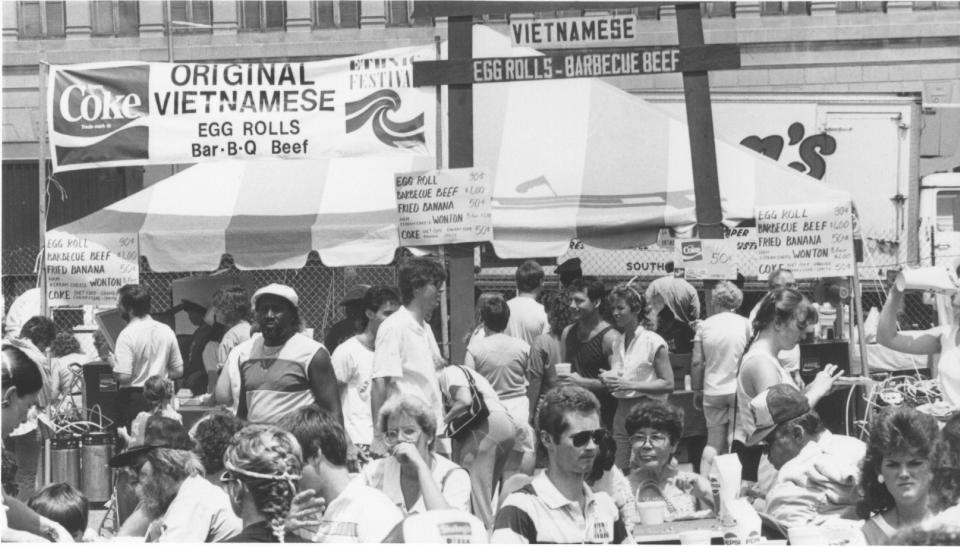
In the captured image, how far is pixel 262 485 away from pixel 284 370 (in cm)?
347

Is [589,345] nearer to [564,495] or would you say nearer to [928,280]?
[928,280]

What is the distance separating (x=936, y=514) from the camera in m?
5.11

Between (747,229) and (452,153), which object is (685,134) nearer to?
(747,229)

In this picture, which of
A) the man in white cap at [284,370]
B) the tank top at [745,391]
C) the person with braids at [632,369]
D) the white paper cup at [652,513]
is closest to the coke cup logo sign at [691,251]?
the person with braids at [632,369]

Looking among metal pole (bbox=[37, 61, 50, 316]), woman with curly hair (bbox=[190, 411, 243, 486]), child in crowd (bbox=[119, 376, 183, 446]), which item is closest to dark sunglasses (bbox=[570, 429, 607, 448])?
woman with curly hair (bbox=[190, 411, 243, 486])

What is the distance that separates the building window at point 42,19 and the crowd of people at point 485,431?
2025 centimetres

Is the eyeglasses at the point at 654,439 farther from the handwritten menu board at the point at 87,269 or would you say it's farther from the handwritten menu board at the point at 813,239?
the handwritten menu board at the point at 87,269

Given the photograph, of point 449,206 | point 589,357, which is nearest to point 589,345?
point 589,357

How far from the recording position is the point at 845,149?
17.8 m

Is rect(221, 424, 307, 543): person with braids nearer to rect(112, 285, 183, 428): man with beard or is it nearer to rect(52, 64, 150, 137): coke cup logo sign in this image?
rect(112, 285, 183, 428): man with beard

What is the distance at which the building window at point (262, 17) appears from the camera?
30.8 metres

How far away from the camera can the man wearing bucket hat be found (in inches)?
242

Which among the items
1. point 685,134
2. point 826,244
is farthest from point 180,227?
point 826,244

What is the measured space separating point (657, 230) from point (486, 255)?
5.30 metres
